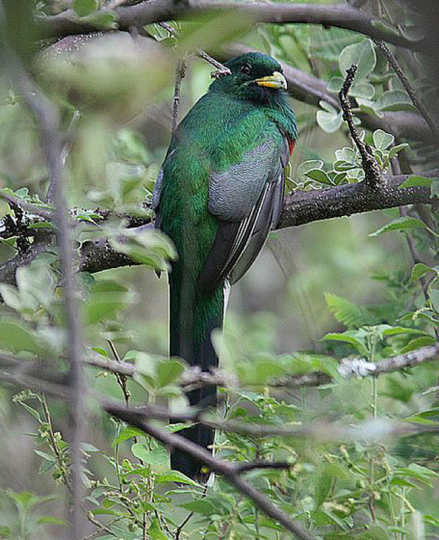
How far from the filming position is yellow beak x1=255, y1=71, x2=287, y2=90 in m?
3.32

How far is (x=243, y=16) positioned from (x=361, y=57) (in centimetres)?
210

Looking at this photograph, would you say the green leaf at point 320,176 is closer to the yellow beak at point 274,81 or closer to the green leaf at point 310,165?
the green leaf at point 310,165

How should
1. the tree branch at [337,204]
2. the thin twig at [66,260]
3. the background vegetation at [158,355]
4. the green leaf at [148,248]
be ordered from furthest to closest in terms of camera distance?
the tree branch at [337,204] → the green leaf at [148,248] → the background vegetation at [158,355] → the thin twig at [66,260]

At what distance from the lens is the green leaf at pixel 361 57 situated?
9.34 feet

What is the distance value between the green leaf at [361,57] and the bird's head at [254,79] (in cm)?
45

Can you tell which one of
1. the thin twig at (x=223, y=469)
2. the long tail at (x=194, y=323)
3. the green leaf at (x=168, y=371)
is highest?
the thin twig at (x=223, y=469)

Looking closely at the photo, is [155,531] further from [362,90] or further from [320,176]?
Result: [362,90]

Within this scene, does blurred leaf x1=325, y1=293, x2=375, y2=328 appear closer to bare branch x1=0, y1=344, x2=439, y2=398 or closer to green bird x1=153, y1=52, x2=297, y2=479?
green bird x1=153, y1=52, x2=297, y2=479

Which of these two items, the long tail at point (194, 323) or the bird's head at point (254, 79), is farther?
the bird's head at point (254, 79)

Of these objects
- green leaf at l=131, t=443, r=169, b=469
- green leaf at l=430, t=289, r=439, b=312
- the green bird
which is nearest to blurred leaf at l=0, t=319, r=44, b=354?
green leaf at l=131, t=443, r=169, b=469

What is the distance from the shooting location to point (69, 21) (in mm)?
1731

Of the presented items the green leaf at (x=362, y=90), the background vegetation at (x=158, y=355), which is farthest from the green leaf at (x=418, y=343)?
the green leaf at (x=362, y=90)

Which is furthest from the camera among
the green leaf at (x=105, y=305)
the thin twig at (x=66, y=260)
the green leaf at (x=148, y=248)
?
the green leaf at (x=148, y=248)

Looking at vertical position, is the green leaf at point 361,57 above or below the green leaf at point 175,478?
above
